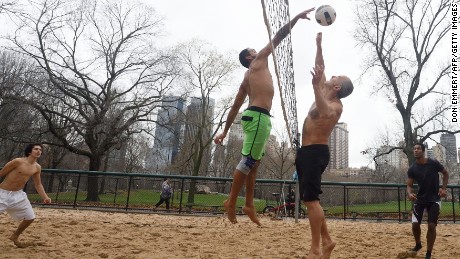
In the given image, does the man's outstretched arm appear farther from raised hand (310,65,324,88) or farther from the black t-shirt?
the black t-shirt

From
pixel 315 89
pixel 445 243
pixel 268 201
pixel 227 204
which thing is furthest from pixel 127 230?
pixel 268 201

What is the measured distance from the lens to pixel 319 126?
371 centimetres

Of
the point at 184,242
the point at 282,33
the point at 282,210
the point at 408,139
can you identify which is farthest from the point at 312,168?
the point at 408,139

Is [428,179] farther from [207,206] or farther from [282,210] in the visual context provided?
[207,206]

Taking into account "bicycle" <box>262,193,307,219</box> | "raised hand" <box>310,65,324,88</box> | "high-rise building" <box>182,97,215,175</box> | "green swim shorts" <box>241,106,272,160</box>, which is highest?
"high-rise building" <box>182,97,215,175</box>

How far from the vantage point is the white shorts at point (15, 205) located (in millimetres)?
5668

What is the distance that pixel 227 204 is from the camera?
13.0ft

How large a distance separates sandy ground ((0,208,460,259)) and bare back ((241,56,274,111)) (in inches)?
102

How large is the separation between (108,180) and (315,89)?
42.0 feet

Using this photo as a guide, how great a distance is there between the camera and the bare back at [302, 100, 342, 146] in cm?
368

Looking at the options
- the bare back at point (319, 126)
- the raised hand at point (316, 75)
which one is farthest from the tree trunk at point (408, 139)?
the raised hand at point (316, 75)

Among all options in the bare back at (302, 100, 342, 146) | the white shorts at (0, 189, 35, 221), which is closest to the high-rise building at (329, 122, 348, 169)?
the white shorts at (0, 189, 35, 221)

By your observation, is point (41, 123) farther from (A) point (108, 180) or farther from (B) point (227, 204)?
(B) point (227, 204)

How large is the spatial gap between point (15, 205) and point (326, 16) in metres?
5.63
